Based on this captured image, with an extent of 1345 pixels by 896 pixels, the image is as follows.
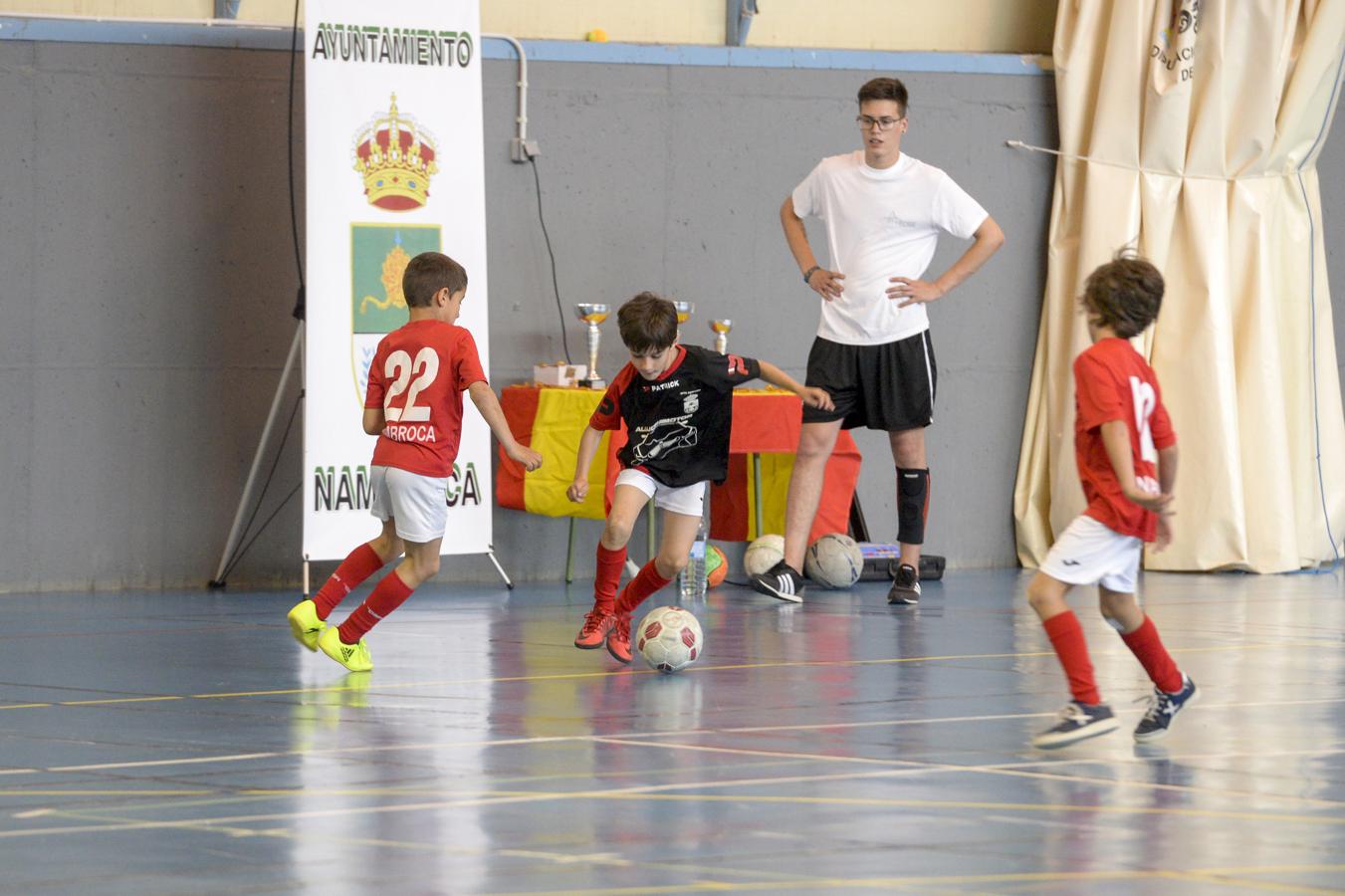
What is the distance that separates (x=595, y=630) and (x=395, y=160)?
256 centimetres

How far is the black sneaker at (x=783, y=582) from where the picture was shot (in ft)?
24.9

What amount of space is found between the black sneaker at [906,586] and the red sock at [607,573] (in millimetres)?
1945

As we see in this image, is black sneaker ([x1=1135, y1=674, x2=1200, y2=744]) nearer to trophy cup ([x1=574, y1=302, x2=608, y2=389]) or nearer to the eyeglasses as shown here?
the eyeglasses

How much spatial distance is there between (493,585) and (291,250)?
179 centimetres

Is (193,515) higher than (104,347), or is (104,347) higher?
(104,347)

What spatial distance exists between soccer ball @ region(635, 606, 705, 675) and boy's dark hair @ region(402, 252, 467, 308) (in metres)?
1.24

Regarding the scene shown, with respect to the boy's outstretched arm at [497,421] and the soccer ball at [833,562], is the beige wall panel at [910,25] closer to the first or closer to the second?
the soccer ball at [833,562]

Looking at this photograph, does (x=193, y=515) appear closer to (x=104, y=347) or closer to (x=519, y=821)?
(x=104, y=347)

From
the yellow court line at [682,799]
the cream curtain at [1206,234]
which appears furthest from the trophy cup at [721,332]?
the yellow court line at [682,799]

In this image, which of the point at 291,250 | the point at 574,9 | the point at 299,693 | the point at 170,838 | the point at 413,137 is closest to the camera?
the point at 170,838

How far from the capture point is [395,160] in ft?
24.8

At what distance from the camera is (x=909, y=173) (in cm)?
764

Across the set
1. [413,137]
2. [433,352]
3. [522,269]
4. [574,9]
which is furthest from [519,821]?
[574,9]

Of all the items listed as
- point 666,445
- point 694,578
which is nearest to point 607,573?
point 666,445
